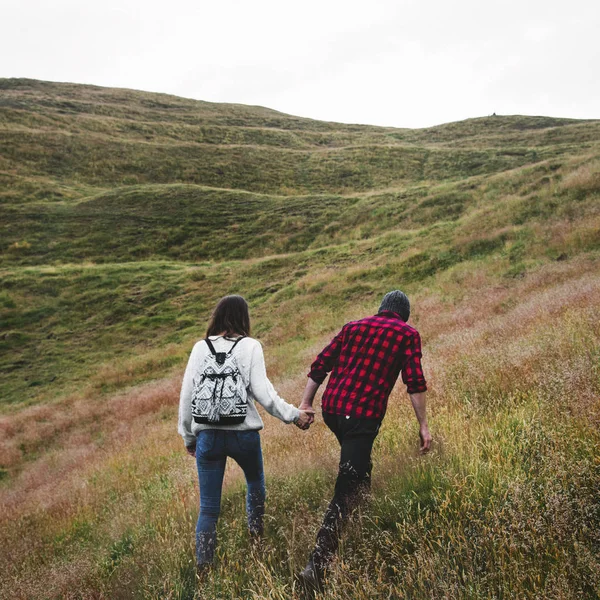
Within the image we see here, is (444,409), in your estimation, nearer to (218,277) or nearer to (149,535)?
(149,535)

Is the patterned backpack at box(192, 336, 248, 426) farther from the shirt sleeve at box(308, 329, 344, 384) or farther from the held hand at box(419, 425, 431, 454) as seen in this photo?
the held hand at box(419, 425, 431, 454)

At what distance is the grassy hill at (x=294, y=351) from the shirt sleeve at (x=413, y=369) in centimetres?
62

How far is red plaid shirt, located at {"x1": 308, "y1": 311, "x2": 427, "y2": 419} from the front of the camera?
11.1ft

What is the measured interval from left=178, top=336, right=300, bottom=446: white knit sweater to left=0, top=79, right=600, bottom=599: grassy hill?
81cm

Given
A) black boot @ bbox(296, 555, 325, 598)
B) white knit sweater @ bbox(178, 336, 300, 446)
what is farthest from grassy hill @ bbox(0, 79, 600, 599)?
white knit sweater @ bbox(178, 336, 300, 446)

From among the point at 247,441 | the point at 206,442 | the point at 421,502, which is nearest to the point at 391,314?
the point at 421,502

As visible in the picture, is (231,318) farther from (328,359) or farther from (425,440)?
(425,440)

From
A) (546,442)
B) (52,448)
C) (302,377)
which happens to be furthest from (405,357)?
(52,448)

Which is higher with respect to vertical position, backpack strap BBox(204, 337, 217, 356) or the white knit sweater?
backpack strap BBox(204, 337, 217, 356)

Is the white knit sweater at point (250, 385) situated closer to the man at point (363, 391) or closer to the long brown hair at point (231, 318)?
the long brown hair at point (231, 318)

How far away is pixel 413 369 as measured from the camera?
11.3ft

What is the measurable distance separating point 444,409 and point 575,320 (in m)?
2.69

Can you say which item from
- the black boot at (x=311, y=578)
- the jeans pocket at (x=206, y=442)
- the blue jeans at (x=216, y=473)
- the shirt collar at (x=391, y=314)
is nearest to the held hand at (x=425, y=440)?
the shirt collar at (x=391, y=314)

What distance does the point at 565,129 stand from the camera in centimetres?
5556
